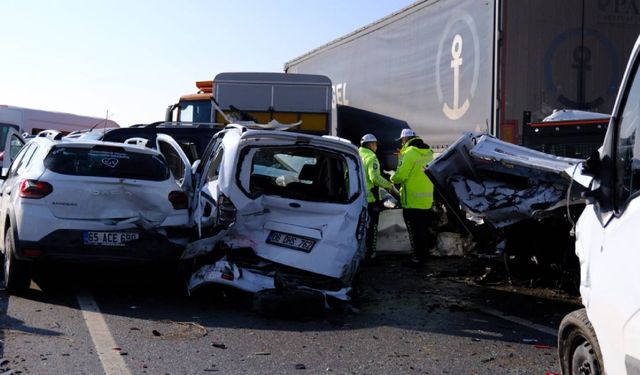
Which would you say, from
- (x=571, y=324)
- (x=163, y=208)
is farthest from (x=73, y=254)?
(x=571, y=324)

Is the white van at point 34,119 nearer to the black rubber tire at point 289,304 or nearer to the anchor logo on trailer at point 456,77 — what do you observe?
the anchor logo on trailer at point 456,77

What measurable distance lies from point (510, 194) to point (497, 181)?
0.20 m

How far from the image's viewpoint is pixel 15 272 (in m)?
8.23

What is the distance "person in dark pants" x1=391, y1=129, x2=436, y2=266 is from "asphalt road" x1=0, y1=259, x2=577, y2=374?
5.32 feet

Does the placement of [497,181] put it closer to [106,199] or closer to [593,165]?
[593,165]

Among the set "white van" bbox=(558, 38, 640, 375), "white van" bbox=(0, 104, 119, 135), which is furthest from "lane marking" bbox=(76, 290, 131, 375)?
"white van" bbox=(0, 104, 119, 135)

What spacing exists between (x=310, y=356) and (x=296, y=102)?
1012 centimetres

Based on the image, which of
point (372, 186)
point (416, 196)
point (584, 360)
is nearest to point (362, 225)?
point (416, 196)

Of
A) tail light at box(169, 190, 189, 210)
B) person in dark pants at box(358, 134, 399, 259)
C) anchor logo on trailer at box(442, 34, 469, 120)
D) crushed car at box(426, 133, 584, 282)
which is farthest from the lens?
anchor logo on trailer at box(442, 34, 469, 120)

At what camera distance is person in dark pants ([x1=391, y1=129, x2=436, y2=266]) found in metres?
11.3

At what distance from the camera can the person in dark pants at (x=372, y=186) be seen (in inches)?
445

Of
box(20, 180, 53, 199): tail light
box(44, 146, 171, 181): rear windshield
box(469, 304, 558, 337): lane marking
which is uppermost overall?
box(44, 146, 171, 181): rear windshield

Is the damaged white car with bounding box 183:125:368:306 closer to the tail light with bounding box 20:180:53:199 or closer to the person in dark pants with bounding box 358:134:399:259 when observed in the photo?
the tail light with bounding box 20:180:53:199

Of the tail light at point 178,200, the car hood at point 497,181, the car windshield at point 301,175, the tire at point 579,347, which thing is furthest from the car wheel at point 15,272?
the tire at point 579,347
